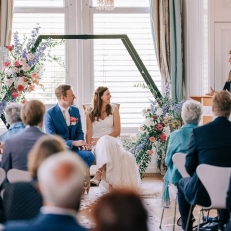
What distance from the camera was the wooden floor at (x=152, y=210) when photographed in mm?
5820

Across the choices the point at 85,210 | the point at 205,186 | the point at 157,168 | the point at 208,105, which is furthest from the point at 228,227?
the point at 157,168

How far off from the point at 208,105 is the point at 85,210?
198 cm

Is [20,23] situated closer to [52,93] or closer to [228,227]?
[52,93]

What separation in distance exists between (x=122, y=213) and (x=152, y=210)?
511cm

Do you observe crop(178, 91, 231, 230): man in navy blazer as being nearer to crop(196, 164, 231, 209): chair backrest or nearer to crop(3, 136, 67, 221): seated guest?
crop(196, 164, 231, 209): chair backrest

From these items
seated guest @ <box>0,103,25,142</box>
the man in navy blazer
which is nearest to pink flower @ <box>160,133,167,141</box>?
seated guest @ <box>0,103,25,142</box>

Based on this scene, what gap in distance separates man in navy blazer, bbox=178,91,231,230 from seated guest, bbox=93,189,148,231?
2.92 metres

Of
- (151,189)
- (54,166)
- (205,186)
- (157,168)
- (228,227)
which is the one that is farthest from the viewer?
(157,168)

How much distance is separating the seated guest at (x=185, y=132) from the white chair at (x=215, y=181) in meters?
0.98

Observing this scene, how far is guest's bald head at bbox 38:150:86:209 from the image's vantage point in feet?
5.96

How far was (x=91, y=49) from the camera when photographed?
9.53 m

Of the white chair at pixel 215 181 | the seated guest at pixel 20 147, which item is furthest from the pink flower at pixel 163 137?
the seated guest at pixel 20 147

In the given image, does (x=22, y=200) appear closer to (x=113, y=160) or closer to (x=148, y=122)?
(x=113, y=160)

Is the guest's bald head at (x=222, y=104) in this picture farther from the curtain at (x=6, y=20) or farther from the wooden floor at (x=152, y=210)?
the curtain at (x=6, y=20)
